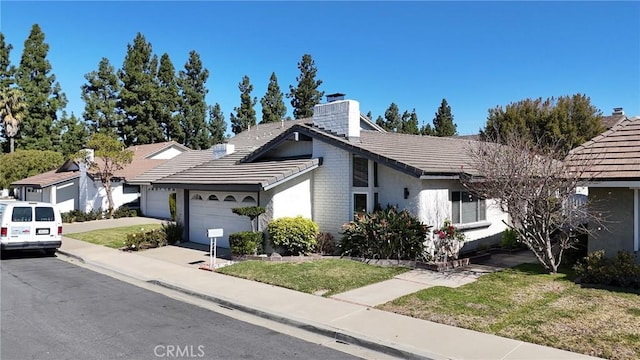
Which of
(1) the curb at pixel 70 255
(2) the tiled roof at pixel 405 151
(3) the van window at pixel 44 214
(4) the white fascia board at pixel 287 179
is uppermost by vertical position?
(2) the tiled roof at pixel 405 151

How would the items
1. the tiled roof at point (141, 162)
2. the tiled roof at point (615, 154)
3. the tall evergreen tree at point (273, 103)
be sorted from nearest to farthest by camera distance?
1. the tiled roof at point (615, 154)
2. the tiled roof at point (141, 162)
3. the tall evergreen tree at point (273, 103)

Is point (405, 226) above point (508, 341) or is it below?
above

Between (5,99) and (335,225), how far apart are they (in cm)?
4846

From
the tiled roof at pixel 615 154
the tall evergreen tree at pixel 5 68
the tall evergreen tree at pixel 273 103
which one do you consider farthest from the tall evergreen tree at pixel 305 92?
the tiled roof at pixel 615 154

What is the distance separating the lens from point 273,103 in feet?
173

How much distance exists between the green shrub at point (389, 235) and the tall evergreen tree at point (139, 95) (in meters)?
46.0

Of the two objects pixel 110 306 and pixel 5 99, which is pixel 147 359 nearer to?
pixel 110 306

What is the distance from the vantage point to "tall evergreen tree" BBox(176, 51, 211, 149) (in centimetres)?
5572

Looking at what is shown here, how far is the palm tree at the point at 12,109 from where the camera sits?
1892 inches

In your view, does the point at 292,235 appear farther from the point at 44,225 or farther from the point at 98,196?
the point at 98,196

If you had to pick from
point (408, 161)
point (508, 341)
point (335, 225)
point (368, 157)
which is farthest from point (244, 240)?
point (508, 341)

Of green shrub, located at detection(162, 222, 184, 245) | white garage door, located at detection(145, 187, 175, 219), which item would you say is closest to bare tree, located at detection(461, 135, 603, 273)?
green shrub, located at detection(162, 222, 184, 245)

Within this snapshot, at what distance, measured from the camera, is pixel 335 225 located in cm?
1489

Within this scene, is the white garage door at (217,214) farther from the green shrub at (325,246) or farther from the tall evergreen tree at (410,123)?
the tall evergreen tree at (410,123)
